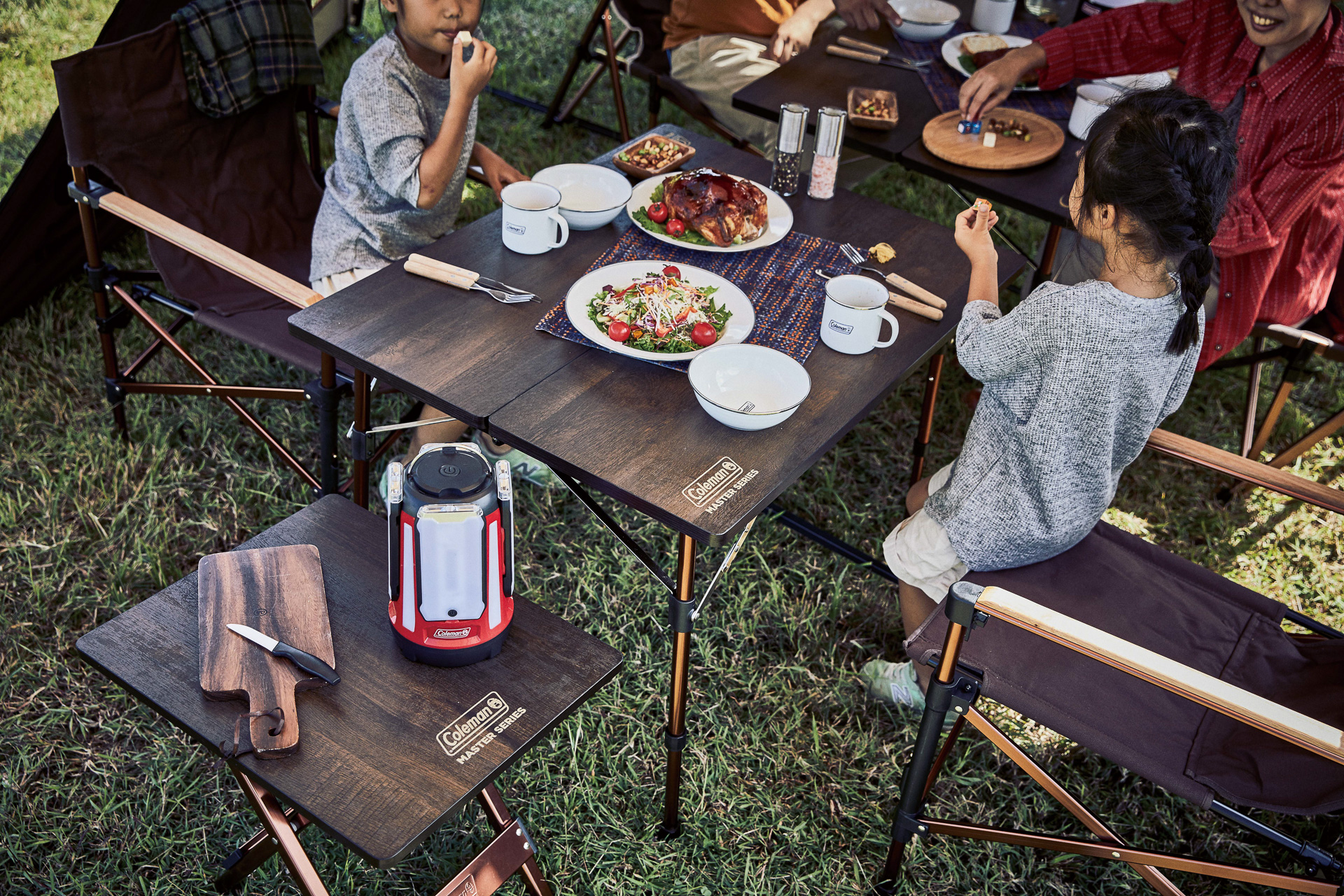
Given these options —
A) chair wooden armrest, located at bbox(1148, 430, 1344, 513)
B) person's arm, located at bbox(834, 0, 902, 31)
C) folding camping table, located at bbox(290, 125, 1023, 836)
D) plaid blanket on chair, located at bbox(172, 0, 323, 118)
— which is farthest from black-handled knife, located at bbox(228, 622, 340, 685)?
person's arm, located at bbox(834, 0, 902, 31)

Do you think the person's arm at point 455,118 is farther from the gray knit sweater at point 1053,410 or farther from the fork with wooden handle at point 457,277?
the gray knit sweater at point 1053,410

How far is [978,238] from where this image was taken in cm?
194

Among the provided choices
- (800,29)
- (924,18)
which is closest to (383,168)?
(800,29)

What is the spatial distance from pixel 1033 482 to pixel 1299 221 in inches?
51.7

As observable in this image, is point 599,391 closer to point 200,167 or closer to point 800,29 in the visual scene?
point 200,167

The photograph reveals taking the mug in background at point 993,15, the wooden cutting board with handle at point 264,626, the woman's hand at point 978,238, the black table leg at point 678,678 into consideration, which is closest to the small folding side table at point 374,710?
the wooden cutting board with handle at point 264,626

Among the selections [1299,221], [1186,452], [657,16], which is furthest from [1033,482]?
[657,16]

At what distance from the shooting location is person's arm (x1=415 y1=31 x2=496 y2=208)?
2.17 metres

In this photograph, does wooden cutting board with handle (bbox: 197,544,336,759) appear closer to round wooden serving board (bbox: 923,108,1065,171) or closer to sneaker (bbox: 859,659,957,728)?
sneaker (bbox: 859,659,957,728)

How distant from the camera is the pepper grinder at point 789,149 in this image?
224cm

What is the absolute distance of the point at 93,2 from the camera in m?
3.38

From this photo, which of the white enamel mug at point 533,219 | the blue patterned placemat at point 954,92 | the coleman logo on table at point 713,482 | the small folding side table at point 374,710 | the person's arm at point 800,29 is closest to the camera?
the small folding side table at point 374,710

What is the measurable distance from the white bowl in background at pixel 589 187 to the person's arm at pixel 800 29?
3.24 feet

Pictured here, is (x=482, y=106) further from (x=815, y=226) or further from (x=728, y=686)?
(x=728, y=686)
